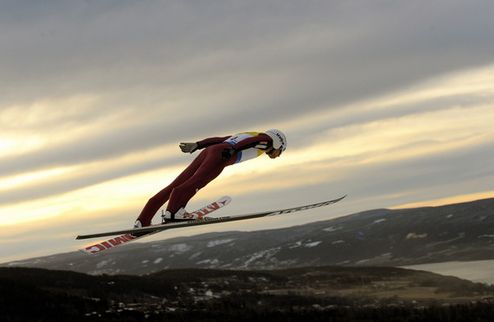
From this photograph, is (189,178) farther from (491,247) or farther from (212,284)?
(491,247)

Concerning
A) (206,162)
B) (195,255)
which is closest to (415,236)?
(195,255)

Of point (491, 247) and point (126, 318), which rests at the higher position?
point (126, 318)

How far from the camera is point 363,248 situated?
5472 inches

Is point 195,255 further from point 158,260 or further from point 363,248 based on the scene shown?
point 363,248

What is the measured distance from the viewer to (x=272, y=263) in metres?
135

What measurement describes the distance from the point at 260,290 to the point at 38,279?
21338mm

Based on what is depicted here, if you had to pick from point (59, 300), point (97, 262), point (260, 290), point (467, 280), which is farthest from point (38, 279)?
point (97, 262)

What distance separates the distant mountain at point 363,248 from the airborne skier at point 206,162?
100192mm

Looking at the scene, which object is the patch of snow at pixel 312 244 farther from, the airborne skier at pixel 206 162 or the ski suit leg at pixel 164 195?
the ski suit leg at pixel 164 195

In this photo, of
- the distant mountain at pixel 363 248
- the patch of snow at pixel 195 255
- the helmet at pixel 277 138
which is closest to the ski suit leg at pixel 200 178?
the helmet at pixel 277 138

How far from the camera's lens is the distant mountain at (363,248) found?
12238 cm

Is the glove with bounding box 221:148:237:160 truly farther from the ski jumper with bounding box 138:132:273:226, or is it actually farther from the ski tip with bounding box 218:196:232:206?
the ski tip with bounding box 218:196:232:206

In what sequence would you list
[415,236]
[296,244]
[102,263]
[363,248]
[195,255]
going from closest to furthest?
[363,248] → [415,236] → [296,244] → [195,255] → [102,263]

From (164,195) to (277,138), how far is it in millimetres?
2939
